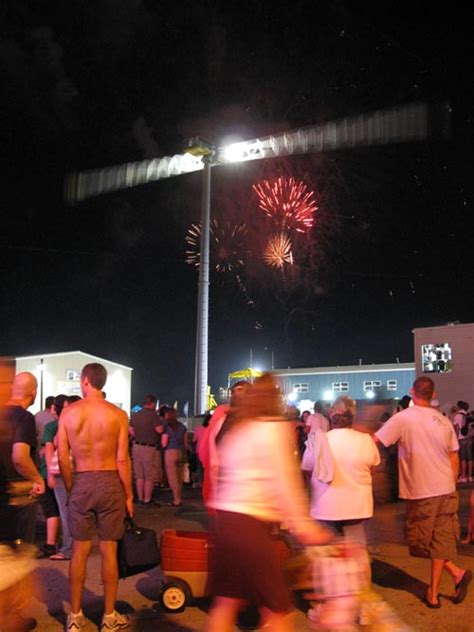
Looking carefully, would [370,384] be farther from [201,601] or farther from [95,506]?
[95,506]

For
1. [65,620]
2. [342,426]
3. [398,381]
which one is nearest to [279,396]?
[342,426]

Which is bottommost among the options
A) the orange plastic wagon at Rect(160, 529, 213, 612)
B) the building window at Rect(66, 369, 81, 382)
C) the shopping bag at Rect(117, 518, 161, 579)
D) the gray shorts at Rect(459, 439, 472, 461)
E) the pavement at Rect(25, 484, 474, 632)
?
the pavement at Rect(25, 484, 474, 632)

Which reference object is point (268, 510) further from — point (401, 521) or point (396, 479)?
point (401, 521)

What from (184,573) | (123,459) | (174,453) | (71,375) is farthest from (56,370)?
(123,459)

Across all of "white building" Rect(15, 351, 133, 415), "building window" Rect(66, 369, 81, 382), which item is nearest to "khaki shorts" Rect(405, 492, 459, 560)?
"white building" Rect(15, 351, 133, 415)

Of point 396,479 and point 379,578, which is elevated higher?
point 396,479

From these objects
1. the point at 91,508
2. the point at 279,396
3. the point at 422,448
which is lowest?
the point at 91,508

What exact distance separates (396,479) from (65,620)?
366 centimetres

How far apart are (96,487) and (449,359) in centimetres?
3140

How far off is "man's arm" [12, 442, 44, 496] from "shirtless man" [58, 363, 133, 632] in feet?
0.86

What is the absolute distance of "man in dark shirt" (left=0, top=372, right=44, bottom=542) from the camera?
4641 millimetres

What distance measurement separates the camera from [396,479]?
7.64 meters

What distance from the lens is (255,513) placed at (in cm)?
393

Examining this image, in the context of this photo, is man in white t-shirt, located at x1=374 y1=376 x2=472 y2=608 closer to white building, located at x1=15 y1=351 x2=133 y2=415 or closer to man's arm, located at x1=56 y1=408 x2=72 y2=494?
man's arm, located at x1=56 y1=408 x2=72 y2=494
